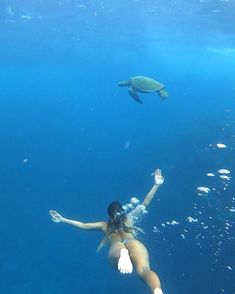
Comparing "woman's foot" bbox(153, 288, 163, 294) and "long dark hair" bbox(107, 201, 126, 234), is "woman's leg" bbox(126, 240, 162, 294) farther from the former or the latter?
"long dark hair" bbox(107, 201, 126, 234)

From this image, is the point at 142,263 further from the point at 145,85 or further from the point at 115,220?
the point at 145,85

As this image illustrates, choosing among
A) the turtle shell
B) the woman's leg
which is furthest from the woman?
the turtle shell

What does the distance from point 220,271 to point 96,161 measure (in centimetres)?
1443

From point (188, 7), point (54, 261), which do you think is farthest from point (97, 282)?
point (188, 7)

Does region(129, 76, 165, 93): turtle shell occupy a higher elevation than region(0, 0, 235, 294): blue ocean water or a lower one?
higher

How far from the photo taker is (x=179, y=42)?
44906 mm

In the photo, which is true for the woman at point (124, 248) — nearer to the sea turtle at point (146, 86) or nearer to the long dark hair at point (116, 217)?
the long dark hair at point (116, 217)

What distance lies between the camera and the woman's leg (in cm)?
640

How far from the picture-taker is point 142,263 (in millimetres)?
6785

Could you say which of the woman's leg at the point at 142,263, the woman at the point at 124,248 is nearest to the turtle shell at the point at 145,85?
the woman at the point at 124,248

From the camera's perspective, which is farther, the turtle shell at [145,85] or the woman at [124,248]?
the turtle shell at [145,85]

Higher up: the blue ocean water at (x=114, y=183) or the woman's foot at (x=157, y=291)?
the woman's foot at (x=157, y=291)

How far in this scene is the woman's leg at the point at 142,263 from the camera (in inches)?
252

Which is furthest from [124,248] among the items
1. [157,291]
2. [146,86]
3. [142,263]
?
[146,86]
